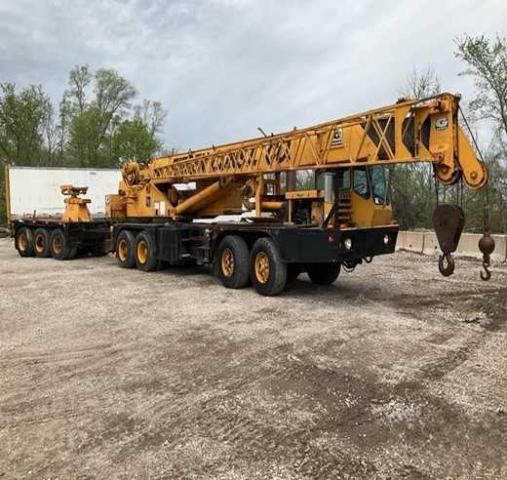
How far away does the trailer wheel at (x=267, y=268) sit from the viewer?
31.4 feet

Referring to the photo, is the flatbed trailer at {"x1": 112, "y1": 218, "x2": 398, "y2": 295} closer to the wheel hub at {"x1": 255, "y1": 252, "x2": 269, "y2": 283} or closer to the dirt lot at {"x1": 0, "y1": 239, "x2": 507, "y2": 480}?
the wheel hub at {"x1": 255, "y1": 252, "x2": 269, "y2": 283}

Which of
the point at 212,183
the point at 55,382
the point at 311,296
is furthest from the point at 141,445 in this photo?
the point at 212,183

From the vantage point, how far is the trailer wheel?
377 inches

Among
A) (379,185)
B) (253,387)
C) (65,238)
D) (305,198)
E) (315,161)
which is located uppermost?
(315,161)

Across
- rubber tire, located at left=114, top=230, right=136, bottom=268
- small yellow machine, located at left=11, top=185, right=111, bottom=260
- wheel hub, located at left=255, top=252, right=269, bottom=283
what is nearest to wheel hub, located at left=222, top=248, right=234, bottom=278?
wheel hub, located at left=255, top=252, right=269, bottom=283

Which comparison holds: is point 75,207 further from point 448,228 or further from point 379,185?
point 448,228

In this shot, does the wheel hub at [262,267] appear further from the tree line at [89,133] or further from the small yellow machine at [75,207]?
the tree line at [89,133]

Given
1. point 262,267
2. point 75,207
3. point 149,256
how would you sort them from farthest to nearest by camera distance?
point 75,207
point 149,256
point 262,267

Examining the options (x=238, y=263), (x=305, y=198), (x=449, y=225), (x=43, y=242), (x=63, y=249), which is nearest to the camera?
(x=449, y=225)

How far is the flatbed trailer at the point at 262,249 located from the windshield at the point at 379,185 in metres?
0.52

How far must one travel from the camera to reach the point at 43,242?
1792 centimetres

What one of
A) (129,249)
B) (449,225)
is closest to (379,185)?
(449,225)

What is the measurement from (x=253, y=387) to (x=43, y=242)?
1482cm

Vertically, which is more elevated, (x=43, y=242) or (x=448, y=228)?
(x=448, y=228)
